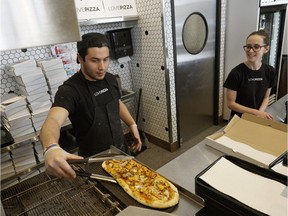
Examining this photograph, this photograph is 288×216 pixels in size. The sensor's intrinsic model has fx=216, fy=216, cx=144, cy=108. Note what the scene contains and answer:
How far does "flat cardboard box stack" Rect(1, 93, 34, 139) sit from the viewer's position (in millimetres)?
1854

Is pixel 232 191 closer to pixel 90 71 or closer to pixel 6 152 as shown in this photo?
pixel 90 71

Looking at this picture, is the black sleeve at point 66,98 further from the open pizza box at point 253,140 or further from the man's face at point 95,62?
the open pizza box at point 253,140

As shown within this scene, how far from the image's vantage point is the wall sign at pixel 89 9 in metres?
2.22

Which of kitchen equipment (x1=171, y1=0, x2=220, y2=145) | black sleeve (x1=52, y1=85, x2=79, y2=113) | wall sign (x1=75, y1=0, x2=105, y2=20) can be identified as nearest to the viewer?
black sleeve (x1=52, y1=85, x2=79, y2=113)

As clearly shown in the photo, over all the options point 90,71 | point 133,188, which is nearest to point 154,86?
point 90,71

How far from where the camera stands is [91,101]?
142 cm

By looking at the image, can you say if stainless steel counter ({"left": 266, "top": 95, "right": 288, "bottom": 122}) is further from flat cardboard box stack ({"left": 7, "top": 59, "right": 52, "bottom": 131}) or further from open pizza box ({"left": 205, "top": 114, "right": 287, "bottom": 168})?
flat cardboard box stack ({"left": 7, "top": 59, "right": 52, "bottom": 131})

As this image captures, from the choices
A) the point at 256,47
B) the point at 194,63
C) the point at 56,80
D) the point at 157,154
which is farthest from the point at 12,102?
the point at 194,63

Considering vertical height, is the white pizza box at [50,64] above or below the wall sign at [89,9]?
below

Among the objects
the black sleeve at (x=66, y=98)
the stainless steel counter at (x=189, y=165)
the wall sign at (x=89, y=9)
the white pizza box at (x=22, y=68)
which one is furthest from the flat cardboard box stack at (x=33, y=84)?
the stainless steel counter at (x=189, y=165)

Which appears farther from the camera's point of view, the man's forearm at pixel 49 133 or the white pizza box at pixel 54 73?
the white pizza box at pixel 54 73

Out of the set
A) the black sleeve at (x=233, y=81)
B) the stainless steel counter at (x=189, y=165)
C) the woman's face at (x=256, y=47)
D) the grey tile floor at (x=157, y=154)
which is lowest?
the grey tile floor at (x=157, y=154)

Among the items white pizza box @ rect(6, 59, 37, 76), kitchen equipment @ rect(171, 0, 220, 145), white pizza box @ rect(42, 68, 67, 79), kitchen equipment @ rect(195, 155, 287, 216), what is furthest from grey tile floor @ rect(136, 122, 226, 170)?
kitchen equipment @ rect(195, 155, 287, 216)

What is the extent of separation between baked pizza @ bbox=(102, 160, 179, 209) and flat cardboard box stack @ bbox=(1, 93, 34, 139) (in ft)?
3.84
